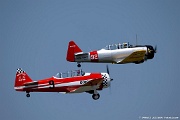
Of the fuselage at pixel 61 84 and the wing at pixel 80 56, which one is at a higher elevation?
the wing at pixel 80 56

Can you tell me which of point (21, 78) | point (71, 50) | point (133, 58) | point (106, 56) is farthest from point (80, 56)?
point (21, 78)

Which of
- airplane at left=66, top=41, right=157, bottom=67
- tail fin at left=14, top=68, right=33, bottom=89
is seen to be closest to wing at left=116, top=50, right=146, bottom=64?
airplane at left=66, top=41, right=157, bottom=67

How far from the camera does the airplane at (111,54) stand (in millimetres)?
110125

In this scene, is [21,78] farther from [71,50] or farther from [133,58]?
[133,58]

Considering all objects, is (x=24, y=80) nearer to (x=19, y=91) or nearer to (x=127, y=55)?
(x=19, y=91)

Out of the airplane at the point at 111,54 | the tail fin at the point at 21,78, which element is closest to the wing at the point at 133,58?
the airplane at the point at 111,54

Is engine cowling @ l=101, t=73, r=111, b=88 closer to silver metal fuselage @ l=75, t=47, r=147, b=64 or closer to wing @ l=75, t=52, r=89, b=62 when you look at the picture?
silver metal fuselage @ l=75, t=47, r=147, b=64

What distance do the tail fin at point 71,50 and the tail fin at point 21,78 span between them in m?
3.65

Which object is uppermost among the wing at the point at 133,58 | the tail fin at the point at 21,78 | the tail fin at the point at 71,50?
the tail fin at the point at 71,50

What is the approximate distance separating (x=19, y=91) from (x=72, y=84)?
430 centimetres

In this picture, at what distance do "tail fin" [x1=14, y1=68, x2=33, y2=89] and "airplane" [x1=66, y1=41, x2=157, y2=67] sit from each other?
3649 millimetres

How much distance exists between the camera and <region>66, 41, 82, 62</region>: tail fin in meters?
110

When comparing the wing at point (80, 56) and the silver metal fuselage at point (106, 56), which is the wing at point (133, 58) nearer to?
the silver metal fuselage at point (106, 56)

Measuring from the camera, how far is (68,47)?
110438mm
